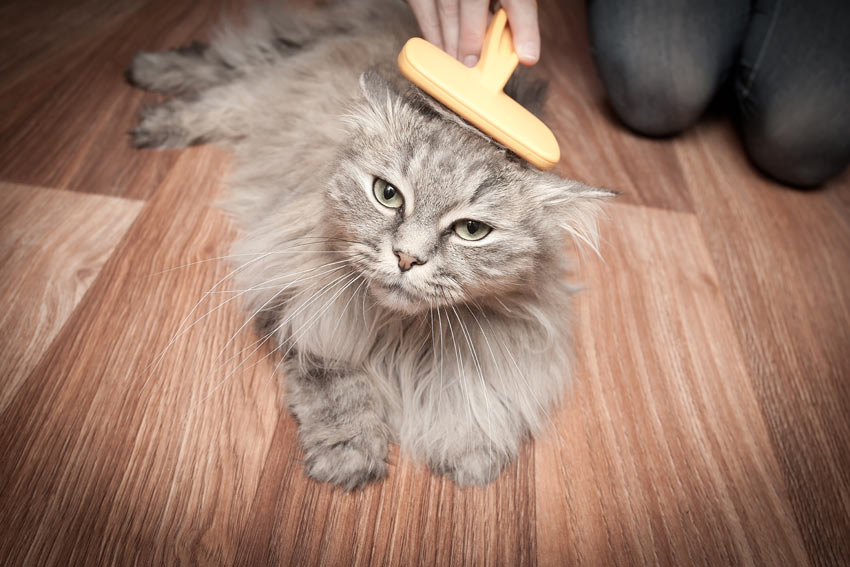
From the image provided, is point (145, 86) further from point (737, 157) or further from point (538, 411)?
point (737, 157)

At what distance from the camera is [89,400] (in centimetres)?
100

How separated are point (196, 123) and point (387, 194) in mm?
971

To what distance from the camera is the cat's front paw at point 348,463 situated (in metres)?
0.93

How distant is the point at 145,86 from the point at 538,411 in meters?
1.62

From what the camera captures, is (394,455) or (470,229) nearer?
(470,229)

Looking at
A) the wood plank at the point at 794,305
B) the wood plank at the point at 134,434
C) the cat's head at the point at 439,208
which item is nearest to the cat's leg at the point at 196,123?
the wood plank at the point at 134,434

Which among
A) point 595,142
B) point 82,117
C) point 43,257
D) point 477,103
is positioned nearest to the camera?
point 477,103

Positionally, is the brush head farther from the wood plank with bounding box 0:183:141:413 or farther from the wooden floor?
the wood plank with bounding box 0:183:141:413

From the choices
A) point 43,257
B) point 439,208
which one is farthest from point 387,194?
point 43,257

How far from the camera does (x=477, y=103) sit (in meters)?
0.76

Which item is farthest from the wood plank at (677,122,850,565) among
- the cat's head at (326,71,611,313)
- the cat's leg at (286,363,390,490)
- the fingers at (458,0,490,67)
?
the fingers at (458,0,490,67)

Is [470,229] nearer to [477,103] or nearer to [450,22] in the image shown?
[477,103]

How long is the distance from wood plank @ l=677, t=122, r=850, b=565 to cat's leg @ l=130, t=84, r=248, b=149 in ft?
4.91

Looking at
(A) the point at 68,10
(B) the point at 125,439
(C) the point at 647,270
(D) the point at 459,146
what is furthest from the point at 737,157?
(A) the point at 68,10
